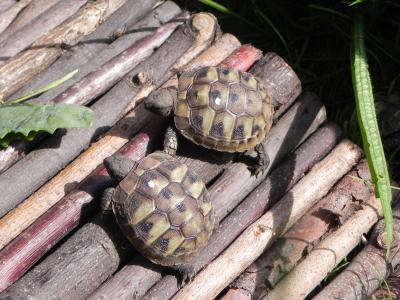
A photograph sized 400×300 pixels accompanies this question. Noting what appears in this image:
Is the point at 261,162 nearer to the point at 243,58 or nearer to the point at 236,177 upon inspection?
the point at 236,177

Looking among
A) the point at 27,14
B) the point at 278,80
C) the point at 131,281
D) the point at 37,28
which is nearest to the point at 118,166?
the point at 131,281

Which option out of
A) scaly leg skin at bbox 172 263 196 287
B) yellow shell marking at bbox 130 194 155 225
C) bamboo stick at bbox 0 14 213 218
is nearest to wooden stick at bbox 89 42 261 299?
scaly leg skin at bbox 172 263 196 287

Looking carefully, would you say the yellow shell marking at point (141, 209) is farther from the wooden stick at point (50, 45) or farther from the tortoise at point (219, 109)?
the wooden stick at point (50, 45)

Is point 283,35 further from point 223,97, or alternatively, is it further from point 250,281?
point 250,281

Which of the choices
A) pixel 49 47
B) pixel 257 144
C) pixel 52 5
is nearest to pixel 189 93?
pixel 257 144

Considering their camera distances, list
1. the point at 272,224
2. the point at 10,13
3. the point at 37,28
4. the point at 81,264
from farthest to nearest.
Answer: the point at 10,13 → the point at 37,28 → the point at 272,224 → the point at 81,264
